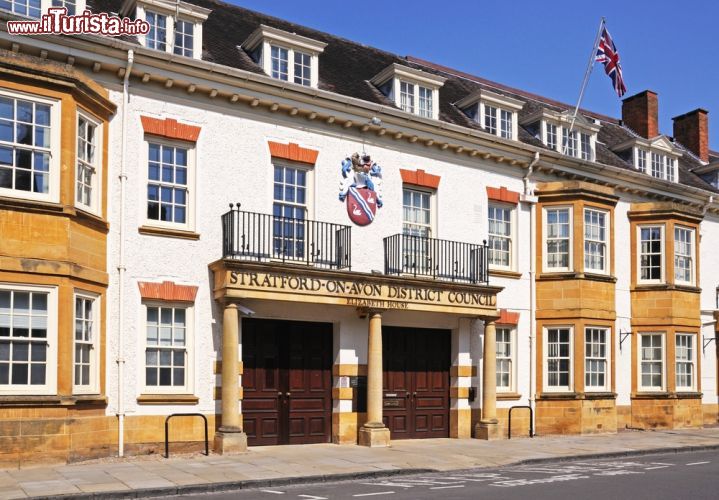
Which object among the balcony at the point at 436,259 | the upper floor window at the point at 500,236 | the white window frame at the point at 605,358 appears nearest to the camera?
the balcony at the point at 436,259

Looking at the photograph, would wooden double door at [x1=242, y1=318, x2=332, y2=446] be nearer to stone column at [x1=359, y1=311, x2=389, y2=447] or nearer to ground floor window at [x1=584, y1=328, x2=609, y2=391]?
stone column at [x1=359, y1=311, x2=389, y2=447]

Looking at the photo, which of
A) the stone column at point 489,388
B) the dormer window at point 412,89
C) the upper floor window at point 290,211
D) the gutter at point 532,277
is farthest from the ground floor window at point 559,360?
the upper floor window at point 290,211

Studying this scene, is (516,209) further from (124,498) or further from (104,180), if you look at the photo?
(124,498)

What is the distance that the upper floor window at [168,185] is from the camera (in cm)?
1688

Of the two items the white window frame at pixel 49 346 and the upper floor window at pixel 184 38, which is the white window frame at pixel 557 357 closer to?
the upper floor window at pixel 184 38

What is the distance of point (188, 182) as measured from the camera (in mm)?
17312

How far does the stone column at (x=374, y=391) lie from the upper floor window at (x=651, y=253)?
33.1 ft

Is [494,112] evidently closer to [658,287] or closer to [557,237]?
[557,237]

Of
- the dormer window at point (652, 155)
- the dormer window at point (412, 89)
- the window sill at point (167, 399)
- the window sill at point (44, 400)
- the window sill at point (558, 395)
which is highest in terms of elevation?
the dormer window at point (412, 89)

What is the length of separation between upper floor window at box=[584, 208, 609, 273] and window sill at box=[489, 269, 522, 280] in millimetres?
2161

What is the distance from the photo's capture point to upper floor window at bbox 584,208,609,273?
23.2 meters

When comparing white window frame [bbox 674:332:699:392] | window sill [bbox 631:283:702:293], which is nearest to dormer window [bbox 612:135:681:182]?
window sill [bbox 631:283:702:293]

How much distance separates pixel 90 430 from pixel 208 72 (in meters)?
7.25

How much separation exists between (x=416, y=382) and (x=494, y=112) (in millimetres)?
7752
